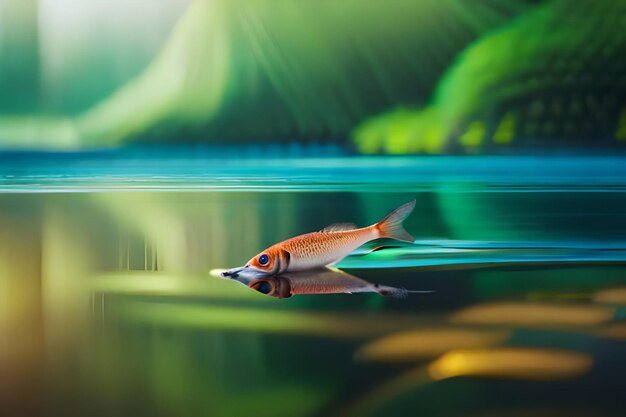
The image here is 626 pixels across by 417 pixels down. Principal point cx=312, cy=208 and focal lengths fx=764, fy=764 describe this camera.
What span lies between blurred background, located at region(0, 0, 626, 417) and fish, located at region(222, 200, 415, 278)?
0.19 ft

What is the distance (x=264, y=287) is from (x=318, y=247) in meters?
0.12

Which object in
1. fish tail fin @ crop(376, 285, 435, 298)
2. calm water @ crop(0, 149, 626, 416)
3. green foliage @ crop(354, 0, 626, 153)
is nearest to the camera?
calm water @ crop(0, 149, 626, 416)

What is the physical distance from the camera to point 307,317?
86 cm

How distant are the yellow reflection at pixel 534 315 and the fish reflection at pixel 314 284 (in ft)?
0.36

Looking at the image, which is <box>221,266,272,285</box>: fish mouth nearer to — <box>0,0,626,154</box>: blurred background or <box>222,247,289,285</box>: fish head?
<box>222,247,289,285</box>: fish head

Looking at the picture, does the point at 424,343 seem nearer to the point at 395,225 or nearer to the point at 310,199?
the point at 395,225

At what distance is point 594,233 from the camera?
1489 mm

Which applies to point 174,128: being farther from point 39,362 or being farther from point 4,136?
point 39,362

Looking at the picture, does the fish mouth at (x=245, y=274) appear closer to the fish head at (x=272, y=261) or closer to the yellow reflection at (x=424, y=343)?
the fish head at (x=272, y=261)

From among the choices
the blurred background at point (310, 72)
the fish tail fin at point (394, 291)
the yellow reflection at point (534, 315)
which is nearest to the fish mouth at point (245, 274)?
the fish tail fin at point (394, 291)

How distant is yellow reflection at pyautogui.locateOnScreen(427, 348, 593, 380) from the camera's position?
0.68 meters

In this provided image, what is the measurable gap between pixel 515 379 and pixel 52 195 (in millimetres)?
1909

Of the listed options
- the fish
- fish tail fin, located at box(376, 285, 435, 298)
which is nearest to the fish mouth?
the fish

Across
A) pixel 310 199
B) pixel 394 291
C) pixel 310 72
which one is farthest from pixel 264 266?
pixel 310 72
